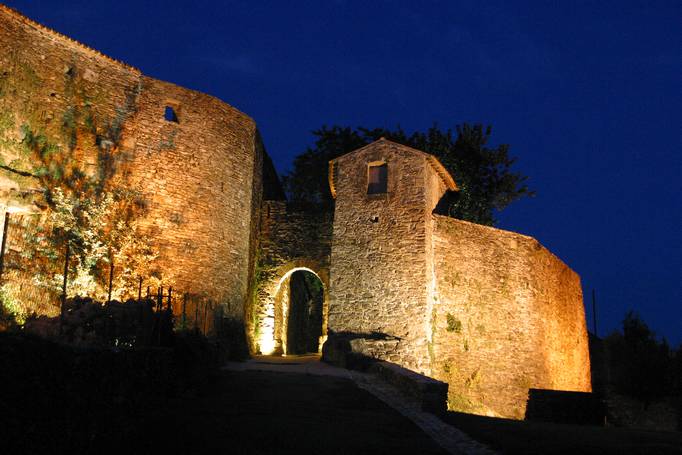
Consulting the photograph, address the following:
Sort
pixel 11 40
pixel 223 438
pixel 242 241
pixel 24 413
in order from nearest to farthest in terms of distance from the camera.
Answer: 1. pixel 24 413
2. pixel 223 438
3. pixel 11 40
4. pixel 242 241

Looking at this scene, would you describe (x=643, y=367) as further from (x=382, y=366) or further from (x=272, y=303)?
(x=272, y=303)

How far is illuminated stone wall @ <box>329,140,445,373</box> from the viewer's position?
624 inches

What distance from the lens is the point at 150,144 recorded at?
54.0ft

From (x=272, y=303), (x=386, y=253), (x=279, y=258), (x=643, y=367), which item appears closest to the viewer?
(x=386, y=253)

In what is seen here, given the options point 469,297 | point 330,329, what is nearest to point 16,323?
point 330,329

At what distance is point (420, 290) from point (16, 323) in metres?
9.28

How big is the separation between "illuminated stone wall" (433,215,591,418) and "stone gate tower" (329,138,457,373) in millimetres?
910

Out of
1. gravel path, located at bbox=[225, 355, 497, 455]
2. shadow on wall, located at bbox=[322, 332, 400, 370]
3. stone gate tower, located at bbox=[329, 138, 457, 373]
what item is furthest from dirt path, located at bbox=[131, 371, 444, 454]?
stone gate tower, located at bbox=[329, 138, 457, 373]

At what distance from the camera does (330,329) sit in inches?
655

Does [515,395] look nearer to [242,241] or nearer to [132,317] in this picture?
[242,241]

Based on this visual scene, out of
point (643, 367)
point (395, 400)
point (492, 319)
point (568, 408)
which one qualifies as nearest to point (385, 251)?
point (492, 319)

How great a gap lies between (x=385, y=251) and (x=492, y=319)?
384 cm

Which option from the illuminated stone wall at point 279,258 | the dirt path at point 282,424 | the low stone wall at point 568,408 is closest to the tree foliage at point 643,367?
the low stone wall at point 568,408

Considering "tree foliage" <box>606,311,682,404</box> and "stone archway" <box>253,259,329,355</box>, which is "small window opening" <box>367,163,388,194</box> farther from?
"tree foliage" <box>606,311,682,404</box>
